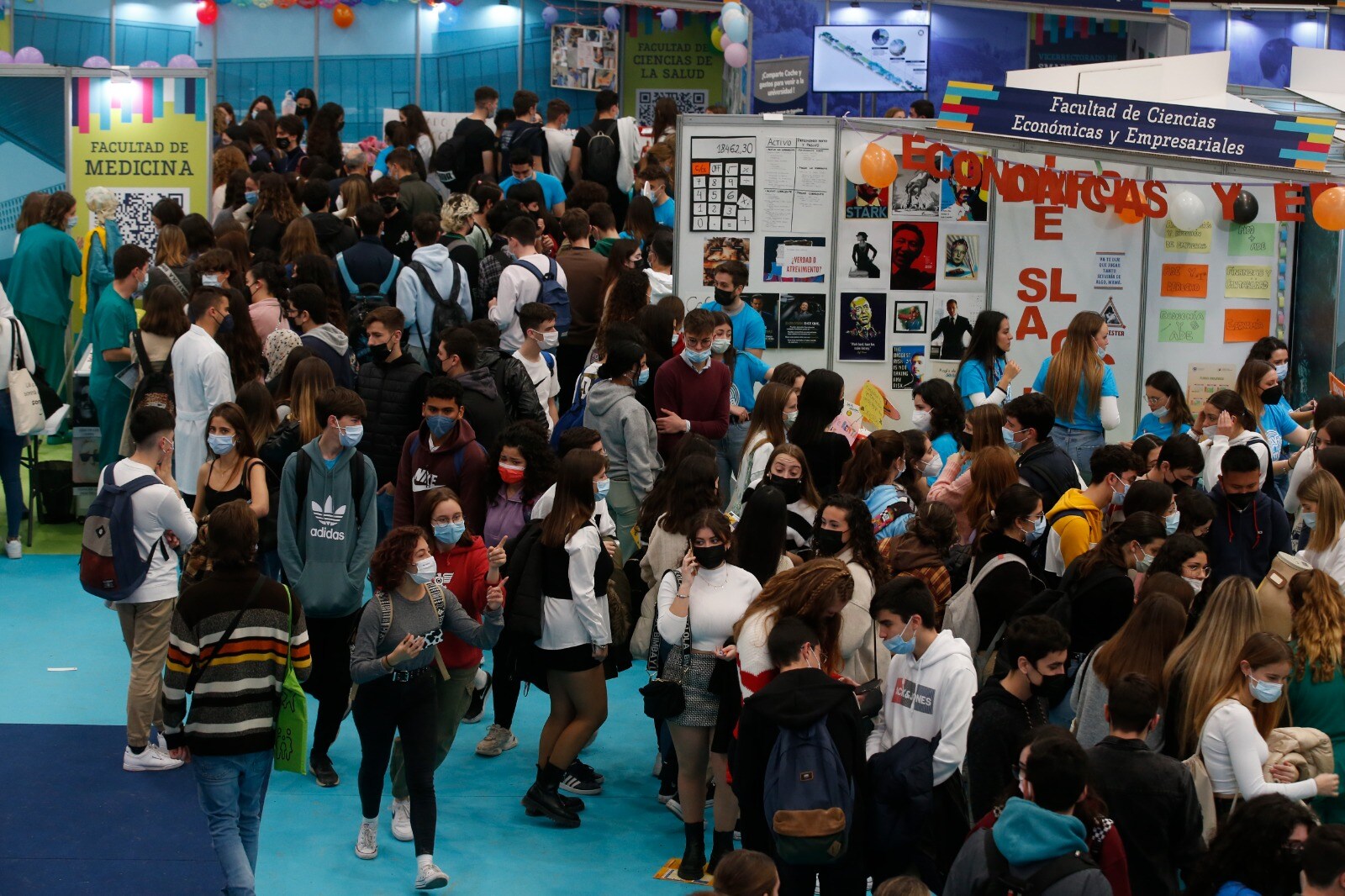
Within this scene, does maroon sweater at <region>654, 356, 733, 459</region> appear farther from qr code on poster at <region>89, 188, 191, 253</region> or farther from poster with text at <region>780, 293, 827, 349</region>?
qr code on poster at <region>89, 188, 191, 253</region>

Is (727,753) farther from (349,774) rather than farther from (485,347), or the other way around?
(485,347)

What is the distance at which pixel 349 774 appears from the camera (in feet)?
22.8

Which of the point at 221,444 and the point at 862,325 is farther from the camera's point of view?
the point at 862,325

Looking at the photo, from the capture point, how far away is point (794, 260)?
9.78m

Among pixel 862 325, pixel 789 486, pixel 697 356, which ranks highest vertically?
pixel 862 325

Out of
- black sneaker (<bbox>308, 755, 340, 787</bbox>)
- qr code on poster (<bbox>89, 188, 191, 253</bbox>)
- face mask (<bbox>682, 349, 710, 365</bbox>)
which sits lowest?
black sneaker (<bbox>308, 755, 340, 787</bbox>)

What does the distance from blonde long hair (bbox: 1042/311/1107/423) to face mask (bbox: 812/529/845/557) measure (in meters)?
3.24

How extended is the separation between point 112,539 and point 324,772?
1.41 metres

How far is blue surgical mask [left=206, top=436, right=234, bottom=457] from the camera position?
6812mm

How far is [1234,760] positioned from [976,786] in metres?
0.82

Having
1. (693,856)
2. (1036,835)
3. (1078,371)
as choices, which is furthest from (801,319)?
(1036,835)

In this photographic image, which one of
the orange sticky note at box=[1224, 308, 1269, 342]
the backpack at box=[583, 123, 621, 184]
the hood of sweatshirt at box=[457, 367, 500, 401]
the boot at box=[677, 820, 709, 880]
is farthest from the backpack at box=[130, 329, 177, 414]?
the orange sticky note at box=[1224, 308, 1269, 342]

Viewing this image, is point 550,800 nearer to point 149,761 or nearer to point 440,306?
point 149,761

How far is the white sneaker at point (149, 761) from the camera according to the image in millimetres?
6836
